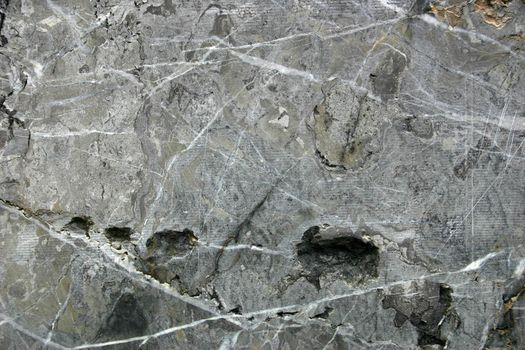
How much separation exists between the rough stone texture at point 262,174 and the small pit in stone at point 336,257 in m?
0.01

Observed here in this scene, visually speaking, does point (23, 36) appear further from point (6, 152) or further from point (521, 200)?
point (521, 200)

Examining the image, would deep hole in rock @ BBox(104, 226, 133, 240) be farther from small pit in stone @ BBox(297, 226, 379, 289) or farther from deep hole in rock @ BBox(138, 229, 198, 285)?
small pit in stone @ BBox(297, 226, 379, 289)

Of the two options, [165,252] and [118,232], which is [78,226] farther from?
[165,252]

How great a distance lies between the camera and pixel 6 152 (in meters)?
2.83

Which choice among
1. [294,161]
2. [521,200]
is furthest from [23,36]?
[521,200]

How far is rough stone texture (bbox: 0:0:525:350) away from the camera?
9.02ft

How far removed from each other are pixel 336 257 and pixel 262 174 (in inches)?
22.2

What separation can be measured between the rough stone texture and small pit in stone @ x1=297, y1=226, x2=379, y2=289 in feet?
0.03

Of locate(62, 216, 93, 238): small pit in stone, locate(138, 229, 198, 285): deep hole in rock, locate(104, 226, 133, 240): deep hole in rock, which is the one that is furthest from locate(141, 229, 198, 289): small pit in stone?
locate(62, 216, 93, 238): small pit in stone

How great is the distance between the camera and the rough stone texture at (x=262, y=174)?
9.02 feet

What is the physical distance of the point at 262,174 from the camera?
2797 millimetres

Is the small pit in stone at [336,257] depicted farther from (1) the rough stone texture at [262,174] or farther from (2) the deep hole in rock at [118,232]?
(2) the deep hole in rock at [118,232]

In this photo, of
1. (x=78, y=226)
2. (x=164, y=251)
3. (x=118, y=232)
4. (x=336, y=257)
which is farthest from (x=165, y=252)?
(x=336, y=257)

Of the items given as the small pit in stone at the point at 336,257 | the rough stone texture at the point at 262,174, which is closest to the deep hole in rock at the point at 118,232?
the rough stone texture at the point at 262,174
